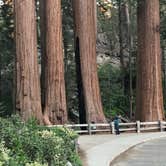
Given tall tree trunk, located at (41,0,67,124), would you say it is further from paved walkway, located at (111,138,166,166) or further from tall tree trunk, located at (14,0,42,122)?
paved walkway, located at (111,138,166,166)

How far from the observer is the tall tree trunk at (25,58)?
24750mm

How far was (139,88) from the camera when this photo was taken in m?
33.7

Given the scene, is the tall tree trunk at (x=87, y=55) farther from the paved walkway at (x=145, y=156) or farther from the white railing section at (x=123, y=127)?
the paved walkway at (x=145, y=156)

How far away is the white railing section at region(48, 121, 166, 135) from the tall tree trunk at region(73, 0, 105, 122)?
1.30 ft

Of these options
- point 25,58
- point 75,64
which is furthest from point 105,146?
point 75,64

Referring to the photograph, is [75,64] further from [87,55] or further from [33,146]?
[33,146]

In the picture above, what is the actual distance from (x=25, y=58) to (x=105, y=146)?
4.79m

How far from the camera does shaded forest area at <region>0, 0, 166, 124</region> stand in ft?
82.4

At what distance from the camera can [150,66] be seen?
109 feet

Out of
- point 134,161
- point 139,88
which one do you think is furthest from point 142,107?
point 134,161

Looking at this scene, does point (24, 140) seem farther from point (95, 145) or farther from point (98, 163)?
point (95, 145)

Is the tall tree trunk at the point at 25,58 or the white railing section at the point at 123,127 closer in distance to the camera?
the tall tree trunk at the point at 25,58

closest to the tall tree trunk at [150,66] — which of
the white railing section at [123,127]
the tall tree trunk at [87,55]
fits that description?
the white railing section at [123,127]

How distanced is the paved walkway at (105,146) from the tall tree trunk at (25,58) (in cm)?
279
